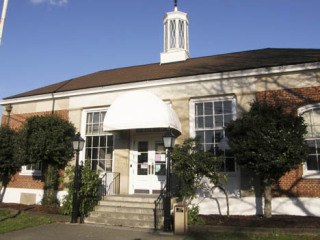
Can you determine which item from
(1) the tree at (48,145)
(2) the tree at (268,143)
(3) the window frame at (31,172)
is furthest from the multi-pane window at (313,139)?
(3) the window frame at (31,172)

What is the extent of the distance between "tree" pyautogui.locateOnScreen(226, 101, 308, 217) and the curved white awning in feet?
8.82

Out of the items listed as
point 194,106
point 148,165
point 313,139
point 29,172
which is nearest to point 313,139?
point 313,139

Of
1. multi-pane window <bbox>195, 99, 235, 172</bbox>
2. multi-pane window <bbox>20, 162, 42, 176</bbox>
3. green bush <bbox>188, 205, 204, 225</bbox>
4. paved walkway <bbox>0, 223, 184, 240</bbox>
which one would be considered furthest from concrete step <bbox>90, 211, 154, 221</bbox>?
multi-pane window <bbox>20, 162, 42, 176</bbox>

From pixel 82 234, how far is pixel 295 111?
27.8 ft

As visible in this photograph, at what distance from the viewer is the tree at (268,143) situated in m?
10.1

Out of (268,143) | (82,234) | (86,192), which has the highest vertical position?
(268,143)

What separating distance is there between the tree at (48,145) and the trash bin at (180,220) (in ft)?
23.1

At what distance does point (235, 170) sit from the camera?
41.5ft

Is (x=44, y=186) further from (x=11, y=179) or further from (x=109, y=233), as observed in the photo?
(x=109, y=233)

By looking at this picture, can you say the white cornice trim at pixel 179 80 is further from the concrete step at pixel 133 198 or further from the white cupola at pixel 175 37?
the concrete step at pixel 133 198

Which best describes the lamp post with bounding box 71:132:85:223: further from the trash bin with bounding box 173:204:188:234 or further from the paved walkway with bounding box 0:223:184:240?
the trash bin with bounding box 173:204:188:234

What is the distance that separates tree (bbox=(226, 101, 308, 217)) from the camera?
398 inches

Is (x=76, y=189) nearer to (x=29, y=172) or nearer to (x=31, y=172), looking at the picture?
(x=31, y=172)

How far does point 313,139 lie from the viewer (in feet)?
38.8
